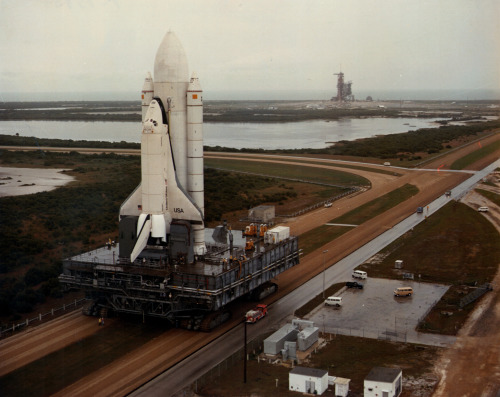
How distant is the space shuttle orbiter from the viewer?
133 ft

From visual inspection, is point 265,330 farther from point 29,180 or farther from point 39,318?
point 29,180

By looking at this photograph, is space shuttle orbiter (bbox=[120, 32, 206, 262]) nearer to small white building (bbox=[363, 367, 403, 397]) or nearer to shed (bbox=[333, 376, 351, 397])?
shed (bbox=[333, 376, 351, 397])

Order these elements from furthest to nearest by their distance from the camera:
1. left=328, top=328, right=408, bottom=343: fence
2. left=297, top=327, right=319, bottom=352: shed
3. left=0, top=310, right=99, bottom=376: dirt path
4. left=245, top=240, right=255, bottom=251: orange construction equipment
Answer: left=245, top=240, right=255, bottom=251: orange construction equipment < left=328, top=328, right=408, bottom=343: fence < left=297, top=327, right=319, bottom=352: shed < left=0, top=310, right=99, bottom=376: dirt path

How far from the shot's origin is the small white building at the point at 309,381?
3020cm

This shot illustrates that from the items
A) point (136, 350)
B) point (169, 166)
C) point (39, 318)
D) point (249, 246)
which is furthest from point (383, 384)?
point (39, 318)

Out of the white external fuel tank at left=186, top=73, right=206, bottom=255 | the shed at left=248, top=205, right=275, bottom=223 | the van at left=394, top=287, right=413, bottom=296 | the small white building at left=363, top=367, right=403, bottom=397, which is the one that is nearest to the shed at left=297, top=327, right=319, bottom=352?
the small white building at left=363, top=367, right=403, bottom=397

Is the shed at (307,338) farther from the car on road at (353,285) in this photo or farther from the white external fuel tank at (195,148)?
the car on road at (353,285)

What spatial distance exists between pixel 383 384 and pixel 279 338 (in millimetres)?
7999

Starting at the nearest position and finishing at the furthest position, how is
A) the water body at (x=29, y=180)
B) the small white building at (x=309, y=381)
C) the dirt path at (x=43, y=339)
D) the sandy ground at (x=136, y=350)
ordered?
the small white building at (x=309, y=381) < the sandy ground at (x=136, y=350) < the dirt path at (x=43, y=339) < the water body at (x=29, y=180)

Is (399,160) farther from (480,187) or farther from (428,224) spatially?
(428,224)

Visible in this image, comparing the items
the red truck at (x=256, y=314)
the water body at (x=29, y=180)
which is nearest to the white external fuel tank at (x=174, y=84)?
the red truck at (x=256, y=314)

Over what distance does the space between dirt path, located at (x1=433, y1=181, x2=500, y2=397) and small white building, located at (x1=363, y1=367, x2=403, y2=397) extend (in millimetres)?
1873

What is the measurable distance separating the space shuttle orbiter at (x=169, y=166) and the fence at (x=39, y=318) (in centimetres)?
536

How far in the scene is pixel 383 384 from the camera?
29.2 meters
